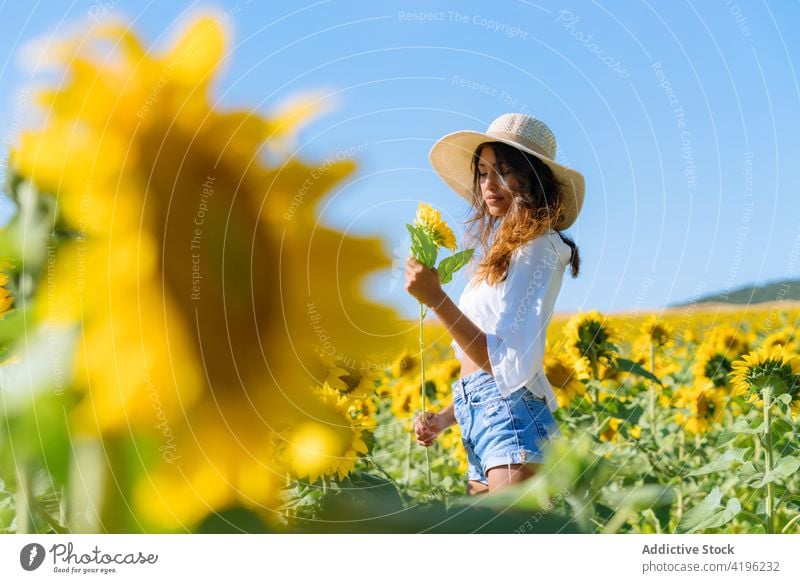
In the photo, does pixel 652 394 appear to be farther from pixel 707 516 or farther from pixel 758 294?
pixel 707 516

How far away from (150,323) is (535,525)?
0.63m

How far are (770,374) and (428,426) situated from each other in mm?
492

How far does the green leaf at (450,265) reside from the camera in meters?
1.31

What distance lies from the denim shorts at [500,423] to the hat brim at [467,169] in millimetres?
267

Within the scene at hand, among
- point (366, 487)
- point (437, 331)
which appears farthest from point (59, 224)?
point (437, 331)

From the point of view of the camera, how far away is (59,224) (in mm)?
879

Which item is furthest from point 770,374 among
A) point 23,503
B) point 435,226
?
point 23,503

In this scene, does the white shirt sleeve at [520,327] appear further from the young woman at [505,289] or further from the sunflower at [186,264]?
the sunflower at [186,264]

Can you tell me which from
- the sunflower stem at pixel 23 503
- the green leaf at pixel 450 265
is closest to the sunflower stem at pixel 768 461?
the green leaf at pixel 450 265

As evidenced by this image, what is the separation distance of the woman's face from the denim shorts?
0.78 ft

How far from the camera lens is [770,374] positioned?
1.33 metres

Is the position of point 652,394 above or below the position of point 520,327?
below

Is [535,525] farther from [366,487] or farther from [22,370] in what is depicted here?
[22,370]

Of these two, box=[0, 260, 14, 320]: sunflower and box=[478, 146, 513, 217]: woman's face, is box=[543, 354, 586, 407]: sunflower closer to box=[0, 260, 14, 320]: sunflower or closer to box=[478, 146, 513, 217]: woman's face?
box=[478, 146, 513, 217]: woman's face
